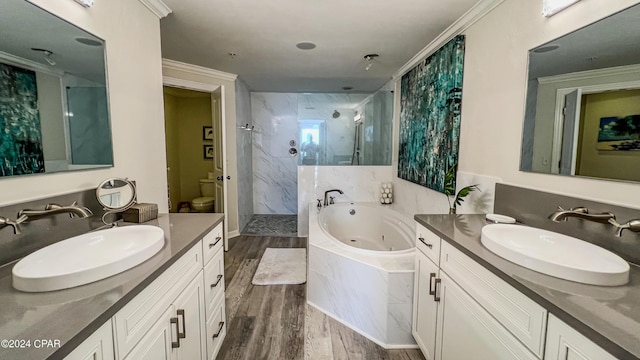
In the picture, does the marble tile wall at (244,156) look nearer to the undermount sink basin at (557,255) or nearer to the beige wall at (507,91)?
the beige wall at (507,91)

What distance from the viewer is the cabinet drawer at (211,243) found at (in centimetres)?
151

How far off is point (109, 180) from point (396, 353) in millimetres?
2008

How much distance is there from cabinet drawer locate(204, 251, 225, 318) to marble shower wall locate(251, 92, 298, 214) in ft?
11.5

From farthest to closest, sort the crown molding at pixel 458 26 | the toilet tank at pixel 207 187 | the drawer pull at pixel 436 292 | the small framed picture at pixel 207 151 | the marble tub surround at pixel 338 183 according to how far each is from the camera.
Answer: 1. the small framed picture at pixel 207 151
2. the toilet tank at pixel 207 187
3. the marble tub surround at pixel 338 183
4. the crown molding at pixel 458 26
5. the drawer pull at pixel 436 292

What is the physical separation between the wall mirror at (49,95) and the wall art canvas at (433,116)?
2328 millimetres

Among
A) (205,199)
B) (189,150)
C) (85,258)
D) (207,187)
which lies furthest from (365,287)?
(189,150)

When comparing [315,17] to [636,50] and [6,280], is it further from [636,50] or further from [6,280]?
[6,280]

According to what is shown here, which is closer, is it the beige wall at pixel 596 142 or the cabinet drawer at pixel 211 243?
the beige wall at pixel 596 142

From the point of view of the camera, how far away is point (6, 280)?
843 mm

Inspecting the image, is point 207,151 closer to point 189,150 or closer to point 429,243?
point 189,150

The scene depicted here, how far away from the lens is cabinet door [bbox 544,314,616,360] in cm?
66

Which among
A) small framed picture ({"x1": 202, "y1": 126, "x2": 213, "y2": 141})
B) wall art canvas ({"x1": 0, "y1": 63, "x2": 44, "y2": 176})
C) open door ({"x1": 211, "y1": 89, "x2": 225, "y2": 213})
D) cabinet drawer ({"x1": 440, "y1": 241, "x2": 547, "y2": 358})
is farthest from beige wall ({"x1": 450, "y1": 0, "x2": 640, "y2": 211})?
small framed picture ({"x1": 202, "y1": 126, "x2": 213, "y2": 141})

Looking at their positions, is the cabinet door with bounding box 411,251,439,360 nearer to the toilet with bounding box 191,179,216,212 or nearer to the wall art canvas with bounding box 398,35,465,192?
the wall art canvas with bounding box 398,35,465,192

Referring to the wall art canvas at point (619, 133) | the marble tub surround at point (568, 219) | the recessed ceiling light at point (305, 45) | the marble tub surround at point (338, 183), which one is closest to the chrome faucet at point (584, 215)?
the marble tub surround at point (568, 219)
